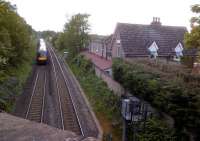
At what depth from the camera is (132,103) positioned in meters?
14.1

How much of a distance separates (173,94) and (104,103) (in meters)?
9.35

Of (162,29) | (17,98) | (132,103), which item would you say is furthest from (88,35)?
(132,103)

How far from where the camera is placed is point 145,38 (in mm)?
30031

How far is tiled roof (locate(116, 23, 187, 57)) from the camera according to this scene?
92.2 ft

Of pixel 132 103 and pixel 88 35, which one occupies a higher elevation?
pixel 88 35

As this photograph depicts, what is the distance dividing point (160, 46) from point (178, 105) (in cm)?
1946

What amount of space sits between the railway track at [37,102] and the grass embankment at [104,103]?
14.0ft

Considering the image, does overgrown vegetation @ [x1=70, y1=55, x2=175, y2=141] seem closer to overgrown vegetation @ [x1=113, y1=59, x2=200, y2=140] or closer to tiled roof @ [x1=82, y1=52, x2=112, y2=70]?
overgrown vegetation @ [x1=113, y1=59, x2=200, y2=140]

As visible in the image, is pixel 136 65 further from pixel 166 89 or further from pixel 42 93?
pixel 42 93

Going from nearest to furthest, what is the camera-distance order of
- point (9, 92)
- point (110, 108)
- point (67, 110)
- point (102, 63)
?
point (67, 110)
point (110, 108)
point (9, 92)
point (102, 63)

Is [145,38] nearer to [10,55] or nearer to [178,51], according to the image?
[178,51]

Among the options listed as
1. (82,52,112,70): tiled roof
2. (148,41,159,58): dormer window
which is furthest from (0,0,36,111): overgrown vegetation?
(148,41,159,58): dormer window

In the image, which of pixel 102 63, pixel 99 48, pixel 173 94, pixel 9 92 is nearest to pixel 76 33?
pixel 99 48

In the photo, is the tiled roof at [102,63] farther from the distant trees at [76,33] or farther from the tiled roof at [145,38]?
the distant trees at [76,33]
